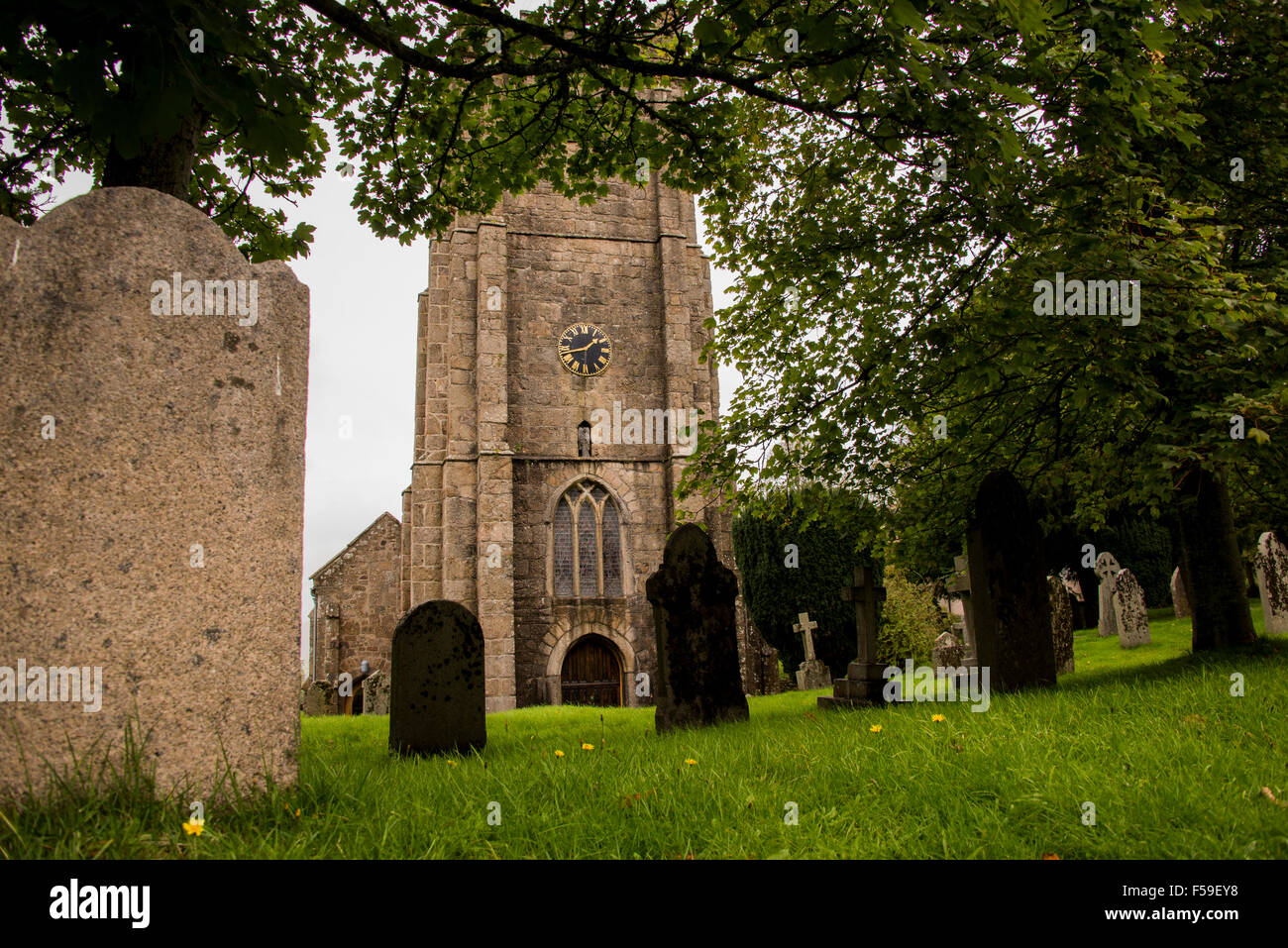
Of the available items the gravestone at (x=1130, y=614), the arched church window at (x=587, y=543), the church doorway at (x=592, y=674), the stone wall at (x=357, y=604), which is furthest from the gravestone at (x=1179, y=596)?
the stone wall at (x=357, y=604)

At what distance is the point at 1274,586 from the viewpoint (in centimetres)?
1011

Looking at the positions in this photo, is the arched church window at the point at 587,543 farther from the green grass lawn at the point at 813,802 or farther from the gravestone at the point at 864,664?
the green grass lawn at the point at 813,802

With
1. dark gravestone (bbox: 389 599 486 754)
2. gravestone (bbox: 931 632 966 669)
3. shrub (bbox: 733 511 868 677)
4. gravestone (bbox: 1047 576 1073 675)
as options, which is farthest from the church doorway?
dark gravestone (bbox: 389 599 486 754)

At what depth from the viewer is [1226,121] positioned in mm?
6832

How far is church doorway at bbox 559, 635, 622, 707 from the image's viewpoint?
696 inches

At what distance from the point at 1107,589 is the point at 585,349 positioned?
13305 millimetres

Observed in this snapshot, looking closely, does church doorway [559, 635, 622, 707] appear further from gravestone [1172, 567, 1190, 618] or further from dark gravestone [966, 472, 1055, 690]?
dark gravestone [966, 472, 1055, 690]

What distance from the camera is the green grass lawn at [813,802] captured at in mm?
2348

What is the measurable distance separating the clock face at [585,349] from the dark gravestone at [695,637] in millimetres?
12446

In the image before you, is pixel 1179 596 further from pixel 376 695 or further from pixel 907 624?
pixel 376 695

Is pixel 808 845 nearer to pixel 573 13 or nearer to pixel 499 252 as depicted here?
pixel 573 13

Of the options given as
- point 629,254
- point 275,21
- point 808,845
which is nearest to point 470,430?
point 629,254

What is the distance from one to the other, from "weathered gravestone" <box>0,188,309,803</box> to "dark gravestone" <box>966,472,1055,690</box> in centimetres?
555

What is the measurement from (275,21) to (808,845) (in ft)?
24.5
